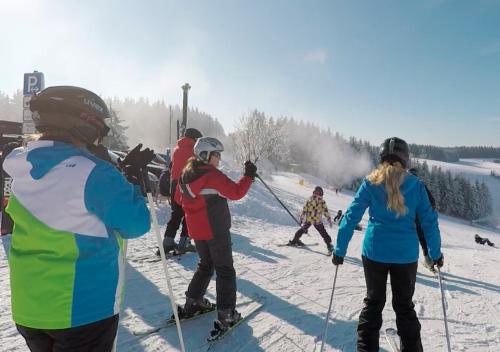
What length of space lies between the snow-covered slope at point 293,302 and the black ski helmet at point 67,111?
9.06 ft

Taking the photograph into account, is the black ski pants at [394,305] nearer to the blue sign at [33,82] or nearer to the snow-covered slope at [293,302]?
the snow-covered slope at [293,302]

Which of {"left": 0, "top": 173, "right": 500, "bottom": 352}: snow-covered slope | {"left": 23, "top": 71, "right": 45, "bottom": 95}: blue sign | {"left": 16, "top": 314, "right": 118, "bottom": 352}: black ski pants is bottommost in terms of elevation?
{"left": 0, "top": 173, "right": 500, "bottom": 352}: snow-covered slope

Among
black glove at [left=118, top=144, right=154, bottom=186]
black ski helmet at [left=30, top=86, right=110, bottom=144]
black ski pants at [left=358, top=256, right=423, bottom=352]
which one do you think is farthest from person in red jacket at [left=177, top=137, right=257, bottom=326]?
black ski helmet at [left=30, top=86, right=110, bottom=144]

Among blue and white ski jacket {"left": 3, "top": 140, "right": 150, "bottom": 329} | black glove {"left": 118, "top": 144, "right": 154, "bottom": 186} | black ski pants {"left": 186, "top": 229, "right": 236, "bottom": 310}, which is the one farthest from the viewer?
black ski pants {"left": 186, "top": 229, "right": 236, "bottom": 310}

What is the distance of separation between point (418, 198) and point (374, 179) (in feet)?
1.44

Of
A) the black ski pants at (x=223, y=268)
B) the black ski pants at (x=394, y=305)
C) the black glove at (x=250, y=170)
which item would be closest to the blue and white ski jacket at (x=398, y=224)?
the black ski pants at (x=394, y=305)

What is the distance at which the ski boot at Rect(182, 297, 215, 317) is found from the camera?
4.34 meters

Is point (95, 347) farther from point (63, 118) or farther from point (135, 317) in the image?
point (135, 317)

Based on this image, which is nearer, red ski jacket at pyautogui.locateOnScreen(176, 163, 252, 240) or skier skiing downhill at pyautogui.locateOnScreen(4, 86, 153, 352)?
skier skiing downhill at pyautogui.locateOnScreen(4, 86, 153, 352)

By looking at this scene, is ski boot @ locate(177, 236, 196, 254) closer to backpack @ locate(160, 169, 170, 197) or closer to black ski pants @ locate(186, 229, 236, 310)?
backpack @ locate(160, 169, 170, 197)

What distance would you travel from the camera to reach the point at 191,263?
685cm

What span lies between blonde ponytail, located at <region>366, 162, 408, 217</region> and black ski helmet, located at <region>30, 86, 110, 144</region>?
2.58m

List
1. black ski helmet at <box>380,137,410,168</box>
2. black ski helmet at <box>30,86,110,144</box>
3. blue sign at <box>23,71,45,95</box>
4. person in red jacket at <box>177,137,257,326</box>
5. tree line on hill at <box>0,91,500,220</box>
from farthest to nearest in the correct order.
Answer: tree line on hill at <box>0,91,500,220</box> → blue sign at <box>23,71,45,95</box> → person in red jacket at <box>177,137,257,326</box> → black ski helmet at <box>380,137,410,168</box> → black ski helmet at <box>30,86,110,144</box>

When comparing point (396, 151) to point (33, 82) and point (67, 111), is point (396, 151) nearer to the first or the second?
point (67, 111)
